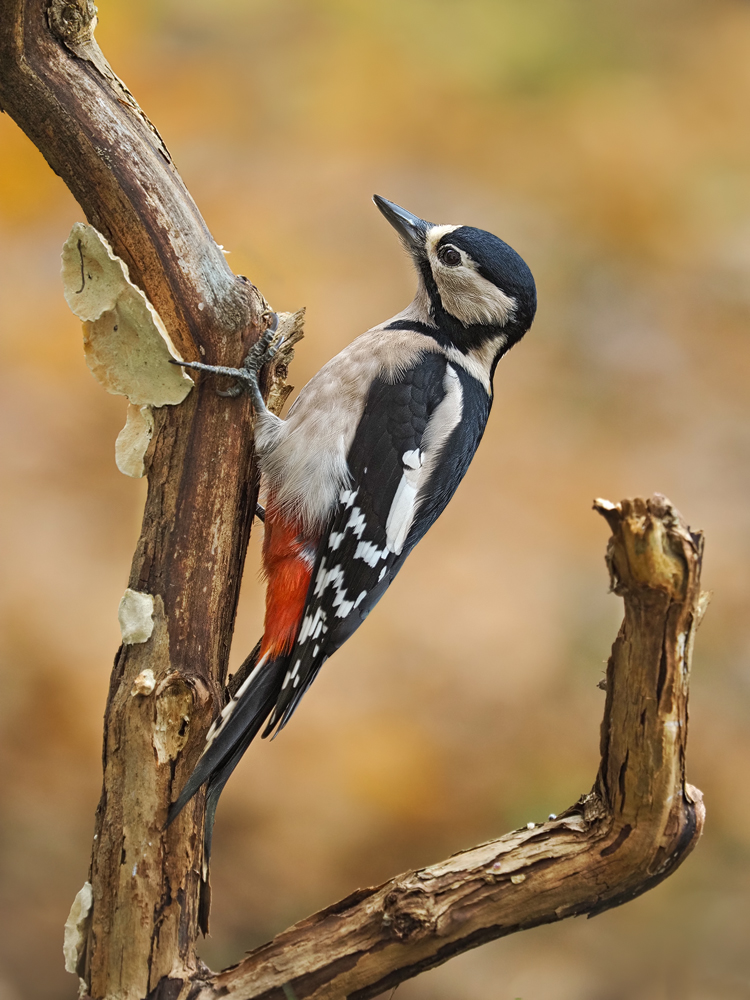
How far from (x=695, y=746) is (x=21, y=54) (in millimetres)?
2424

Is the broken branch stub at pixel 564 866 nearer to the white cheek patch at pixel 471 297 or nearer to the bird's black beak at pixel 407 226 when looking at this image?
the white cheek patch at pixel 471 297

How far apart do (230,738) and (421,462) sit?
0.59 m

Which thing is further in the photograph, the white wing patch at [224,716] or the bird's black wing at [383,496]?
the bird's black wing at [383,496]

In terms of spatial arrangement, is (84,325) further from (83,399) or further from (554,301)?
(554,301)

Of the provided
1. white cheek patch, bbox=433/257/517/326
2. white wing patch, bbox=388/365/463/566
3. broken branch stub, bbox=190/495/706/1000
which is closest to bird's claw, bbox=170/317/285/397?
white wing patch, bbox=388/365/463/566

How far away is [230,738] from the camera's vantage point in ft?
4.16

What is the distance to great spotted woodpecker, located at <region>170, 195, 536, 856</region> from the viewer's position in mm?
1396

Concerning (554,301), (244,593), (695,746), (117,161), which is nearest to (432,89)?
(554,301)

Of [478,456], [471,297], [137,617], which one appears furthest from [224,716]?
[478,456]

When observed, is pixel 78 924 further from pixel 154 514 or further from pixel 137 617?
pixel 154 514

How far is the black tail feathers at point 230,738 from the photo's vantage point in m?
1.26

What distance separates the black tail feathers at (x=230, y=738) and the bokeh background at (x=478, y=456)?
124 cm

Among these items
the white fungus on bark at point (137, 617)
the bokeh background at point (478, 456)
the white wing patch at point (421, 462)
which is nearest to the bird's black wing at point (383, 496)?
the white wing patch at point (421, 462)

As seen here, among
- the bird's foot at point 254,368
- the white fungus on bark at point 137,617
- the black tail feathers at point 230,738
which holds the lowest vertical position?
the black tail feathers at point 230,738
